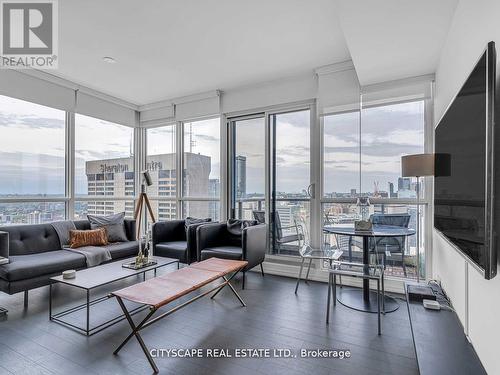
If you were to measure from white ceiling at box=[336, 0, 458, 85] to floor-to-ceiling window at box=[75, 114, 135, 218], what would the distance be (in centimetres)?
427

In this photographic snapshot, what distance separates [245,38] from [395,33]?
57.6 inches

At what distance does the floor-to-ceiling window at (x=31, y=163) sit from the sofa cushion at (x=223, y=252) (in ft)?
8.07

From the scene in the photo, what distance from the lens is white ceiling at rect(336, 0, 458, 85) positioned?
6.72 feet

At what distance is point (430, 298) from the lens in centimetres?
218

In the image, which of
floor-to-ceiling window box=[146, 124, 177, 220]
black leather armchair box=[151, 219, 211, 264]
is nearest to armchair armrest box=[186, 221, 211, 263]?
black leather armchair box=[151, 219, 211, 264]

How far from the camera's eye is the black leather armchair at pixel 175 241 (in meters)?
3.73

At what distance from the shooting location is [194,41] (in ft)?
10.1

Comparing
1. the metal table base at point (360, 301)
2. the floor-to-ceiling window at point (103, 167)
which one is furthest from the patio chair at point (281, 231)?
the floor-to-ceiling window at point (103, 167)

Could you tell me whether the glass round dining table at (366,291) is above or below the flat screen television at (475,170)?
below

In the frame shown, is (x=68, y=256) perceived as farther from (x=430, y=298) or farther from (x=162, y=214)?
(x=430, y=298)

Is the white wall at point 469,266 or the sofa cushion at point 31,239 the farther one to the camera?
the sofa cushion at point 31,239

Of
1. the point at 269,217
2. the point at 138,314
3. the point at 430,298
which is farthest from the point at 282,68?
the point at 138,314

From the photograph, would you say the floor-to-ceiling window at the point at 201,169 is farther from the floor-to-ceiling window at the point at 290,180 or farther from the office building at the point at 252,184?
the floor-to-ceiling window at the point at 290,180

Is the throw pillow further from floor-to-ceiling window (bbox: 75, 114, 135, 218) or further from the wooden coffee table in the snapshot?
the wooden coffee table
